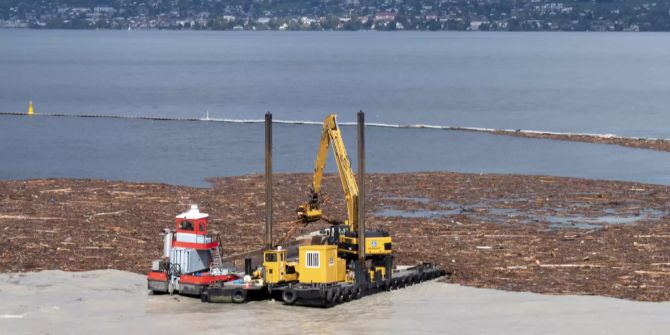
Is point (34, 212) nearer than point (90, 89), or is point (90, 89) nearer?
point (34, 212)

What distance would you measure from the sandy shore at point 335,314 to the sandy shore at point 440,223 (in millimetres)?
2051

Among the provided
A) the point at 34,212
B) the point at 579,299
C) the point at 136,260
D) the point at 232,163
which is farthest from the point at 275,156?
the point at 579,299

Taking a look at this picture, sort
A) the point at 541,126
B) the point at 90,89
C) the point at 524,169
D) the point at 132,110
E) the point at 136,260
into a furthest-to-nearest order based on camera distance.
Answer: the point at 90,89, the point at 132,110, the point at 541,126, the point at 524,169, the point at 136,260

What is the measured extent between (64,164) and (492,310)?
180 ft

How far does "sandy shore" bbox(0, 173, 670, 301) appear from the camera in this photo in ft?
158

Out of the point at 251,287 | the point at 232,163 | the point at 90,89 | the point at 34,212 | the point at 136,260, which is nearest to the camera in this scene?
the point at 251,287

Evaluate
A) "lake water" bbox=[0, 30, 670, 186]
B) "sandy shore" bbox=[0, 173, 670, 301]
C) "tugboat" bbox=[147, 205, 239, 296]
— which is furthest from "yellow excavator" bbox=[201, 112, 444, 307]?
"lake water" bbox=[0, 30, 670, 186]

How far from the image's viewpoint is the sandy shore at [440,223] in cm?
4803

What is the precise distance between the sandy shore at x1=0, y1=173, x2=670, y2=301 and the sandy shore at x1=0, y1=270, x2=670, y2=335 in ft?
6.73

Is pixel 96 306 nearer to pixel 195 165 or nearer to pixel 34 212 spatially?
pixel 34 212

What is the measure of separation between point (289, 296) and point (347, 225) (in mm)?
4483

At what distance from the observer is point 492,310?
42.2 m

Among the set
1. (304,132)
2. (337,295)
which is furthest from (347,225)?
(304,132)

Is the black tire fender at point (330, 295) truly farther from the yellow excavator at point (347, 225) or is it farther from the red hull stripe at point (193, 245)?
the red hull stripe at point (193, 245)
